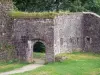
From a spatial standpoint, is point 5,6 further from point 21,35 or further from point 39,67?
point 39,67

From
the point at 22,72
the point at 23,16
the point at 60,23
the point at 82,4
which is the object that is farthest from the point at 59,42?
the point at 82,4

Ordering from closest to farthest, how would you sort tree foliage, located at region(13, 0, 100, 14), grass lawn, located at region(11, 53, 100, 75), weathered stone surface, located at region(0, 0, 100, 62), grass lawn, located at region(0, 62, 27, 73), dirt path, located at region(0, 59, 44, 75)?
1. grass lawn, located at region(11, 53, 100, 75)
2. dirt path, located at region(0, 59, 44, 75)
3. grass lawn, located at region(0, 62, 27, 73)
4. weathered stone surface, located at region(0, 0, 100, 62)
5. tree foliage, located at region(13, 0, 100, 14)

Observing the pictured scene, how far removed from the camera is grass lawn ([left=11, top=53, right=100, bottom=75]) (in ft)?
84.9

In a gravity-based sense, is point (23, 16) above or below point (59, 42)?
above

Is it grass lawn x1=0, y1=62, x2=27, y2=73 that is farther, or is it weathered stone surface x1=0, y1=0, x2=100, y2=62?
weathered stone surface x1=0, y1=0, x2=100, y2=62

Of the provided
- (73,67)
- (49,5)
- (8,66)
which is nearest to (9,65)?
(8,66)

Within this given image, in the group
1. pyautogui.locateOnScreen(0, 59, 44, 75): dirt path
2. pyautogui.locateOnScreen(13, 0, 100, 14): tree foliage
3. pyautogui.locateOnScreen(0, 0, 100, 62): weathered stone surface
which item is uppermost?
pyautogui.locateOnScreen(13, 0, 100, 14): tree foliage

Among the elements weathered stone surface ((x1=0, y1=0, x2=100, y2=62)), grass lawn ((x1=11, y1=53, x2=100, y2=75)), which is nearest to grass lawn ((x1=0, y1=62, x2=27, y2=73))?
weathered stone surface ((x1=0, y1=0, x2=100, y2=62))

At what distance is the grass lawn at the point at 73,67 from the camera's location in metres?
25.9

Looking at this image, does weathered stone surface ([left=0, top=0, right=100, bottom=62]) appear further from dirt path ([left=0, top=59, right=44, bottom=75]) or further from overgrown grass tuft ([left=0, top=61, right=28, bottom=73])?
overgrown grass tuft ([left=0, top=61, right=28, bottom=73])

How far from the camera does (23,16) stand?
3016 cm

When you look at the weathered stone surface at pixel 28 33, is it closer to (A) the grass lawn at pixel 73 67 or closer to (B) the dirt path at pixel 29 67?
(B) the dirt path at pixel 29 67

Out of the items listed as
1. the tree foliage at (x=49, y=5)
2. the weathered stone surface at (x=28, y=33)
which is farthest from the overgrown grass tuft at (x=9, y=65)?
the tree foliage at (x=49, y=5)

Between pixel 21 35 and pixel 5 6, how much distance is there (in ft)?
7.66
